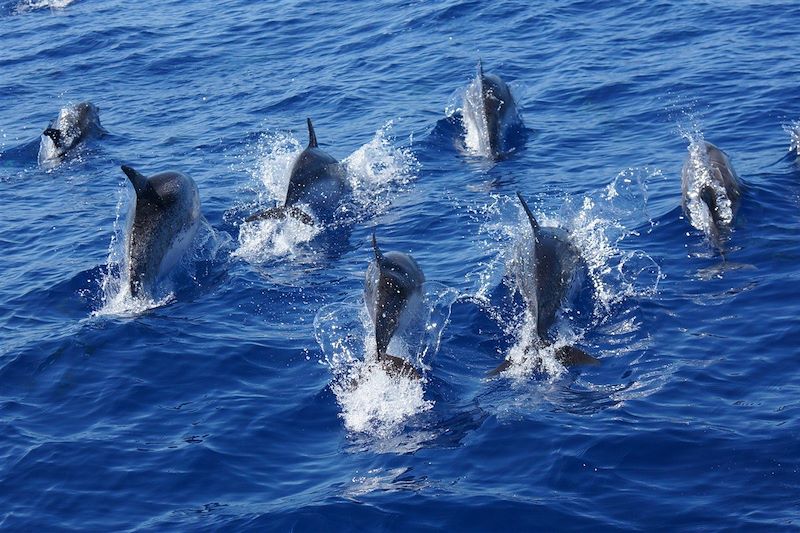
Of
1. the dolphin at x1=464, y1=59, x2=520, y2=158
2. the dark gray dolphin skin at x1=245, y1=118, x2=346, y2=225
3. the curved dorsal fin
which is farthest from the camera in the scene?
the dolphin at x1=464, y1=59, x2=520, y2=158

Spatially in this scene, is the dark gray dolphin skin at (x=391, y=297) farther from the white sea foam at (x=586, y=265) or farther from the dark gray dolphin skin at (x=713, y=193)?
the dark gray dolphin skin at (x=713, y=193)

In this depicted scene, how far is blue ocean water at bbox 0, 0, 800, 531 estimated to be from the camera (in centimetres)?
1181

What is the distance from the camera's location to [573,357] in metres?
13.6

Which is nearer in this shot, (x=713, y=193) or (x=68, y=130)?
(x=713, y=193)

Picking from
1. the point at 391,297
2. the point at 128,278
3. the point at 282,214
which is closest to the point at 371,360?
the point at 391,297

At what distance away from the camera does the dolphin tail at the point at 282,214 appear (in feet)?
63.5

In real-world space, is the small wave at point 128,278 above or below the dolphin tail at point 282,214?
below

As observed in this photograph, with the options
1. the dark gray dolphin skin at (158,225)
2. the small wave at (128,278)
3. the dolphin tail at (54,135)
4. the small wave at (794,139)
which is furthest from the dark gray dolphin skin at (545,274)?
the dolphin tail at (54,135)

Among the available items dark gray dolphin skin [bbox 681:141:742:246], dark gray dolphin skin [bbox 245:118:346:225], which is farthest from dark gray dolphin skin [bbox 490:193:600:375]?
dark gray dolphin skin [bbox 245:118:346:225]

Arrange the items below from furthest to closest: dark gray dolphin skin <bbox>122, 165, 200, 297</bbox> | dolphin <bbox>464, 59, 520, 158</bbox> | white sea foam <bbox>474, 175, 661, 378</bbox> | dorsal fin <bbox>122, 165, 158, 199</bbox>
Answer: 1. dolphin <bbox>464, 59, 520, 158</bbox>
2. dorsal fin <bbox>122, 165, 158, 199</bbox>
3. dark gray dolphin skin <bbox>122, 165, 200, 297</bbox>
4. white sea foam <bbox>474, 175, 661, 378</bbox>

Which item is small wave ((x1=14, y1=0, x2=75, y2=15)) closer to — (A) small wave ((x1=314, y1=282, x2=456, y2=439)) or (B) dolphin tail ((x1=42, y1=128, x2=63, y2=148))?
(B) dolphin tail ((x1=42, y1=128, x2=63, y2=148))

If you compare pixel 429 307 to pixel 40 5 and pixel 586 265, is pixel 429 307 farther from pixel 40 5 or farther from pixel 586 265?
pixel 40 5

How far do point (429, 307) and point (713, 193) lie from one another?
196 inches

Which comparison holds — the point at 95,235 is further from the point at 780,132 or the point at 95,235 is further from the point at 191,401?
the point at 780,132
